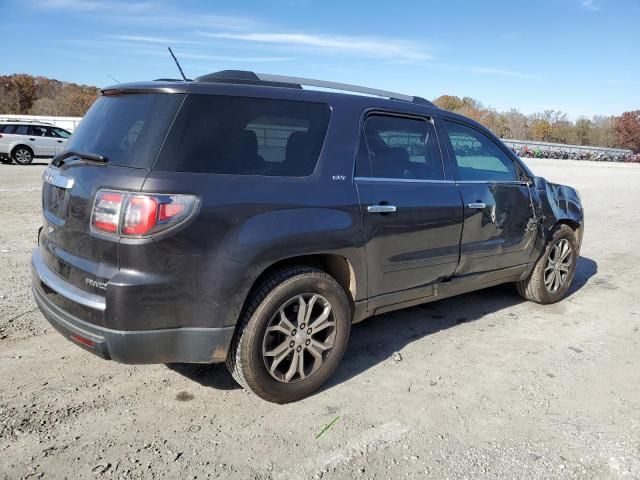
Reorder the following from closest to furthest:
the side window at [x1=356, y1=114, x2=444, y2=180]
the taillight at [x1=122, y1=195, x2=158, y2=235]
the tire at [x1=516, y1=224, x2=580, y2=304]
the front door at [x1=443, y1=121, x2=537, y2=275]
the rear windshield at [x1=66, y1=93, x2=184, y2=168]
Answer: the taillight at [x1=122, y1=195, x2=158, y2=235], the rear windshield at [x1=66, y1=93, x2=184, y2=168], the side window at [x1=356, y1=114, x2=444, y2=180], the front door at [x1=443, y1=121, x2=537, y2=275], the tire at [x1=516, y1=224, x2=580, y2=304]

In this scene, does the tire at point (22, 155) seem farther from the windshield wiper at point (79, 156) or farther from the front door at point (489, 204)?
the front door at point (489, 204)

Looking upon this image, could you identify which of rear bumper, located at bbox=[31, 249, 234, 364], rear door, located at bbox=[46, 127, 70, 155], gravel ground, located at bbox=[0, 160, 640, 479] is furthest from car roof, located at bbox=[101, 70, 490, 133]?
rear door, located at bbox=[46, 127, 70, 155]

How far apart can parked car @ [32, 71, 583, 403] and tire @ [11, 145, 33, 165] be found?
61.2 feet

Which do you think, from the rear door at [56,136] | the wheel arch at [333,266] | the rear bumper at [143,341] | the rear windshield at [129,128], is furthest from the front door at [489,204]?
the rear door at [56,136]

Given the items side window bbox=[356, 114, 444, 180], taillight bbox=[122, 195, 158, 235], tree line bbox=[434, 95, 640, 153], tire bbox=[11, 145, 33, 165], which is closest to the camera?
taillight bbox=[122, 195, 158, 235]

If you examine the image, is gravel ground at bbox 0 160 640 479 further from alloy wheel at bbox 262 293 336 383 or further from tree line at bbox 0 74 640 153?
tree line at bbox 0 74 640 153

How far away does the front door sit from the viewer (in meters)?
4.06

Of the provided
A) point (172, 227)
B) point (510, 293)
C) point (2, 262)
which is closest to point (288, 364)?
point (172, 227)

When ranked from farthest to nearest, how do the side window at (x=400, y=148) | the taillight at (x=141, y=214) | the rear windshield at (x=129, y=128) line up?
1. the side window at (x=400, y=148)
2. the rear windshield at (x=129, y=128)
3. the taillight at (x=141, y=214)

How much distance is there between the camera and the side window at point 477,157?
4098 mm

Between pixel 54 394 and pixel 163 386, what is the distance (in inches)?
24.7

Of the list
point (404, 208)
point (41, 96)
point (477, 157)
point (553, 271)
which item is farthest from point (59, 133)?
point (41, 96)

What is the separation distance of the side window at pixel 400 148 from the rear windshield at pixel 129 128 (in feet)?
4.17

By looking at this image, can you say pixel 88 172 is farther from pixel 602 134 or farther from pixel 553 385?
pixel 602 134
